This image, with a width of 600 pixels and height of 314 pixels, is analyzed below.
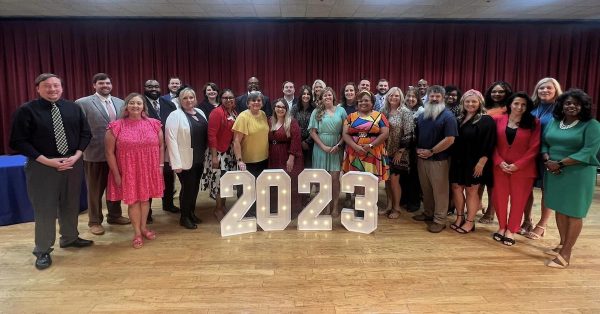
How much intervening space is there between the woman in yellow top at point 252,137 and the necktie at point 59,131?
1.46 m

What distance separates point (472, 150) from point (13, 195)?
15.5 ft

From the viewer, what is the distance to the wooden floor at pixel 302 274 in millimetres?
2426

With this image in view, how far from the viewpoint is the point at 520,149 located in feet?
10.8

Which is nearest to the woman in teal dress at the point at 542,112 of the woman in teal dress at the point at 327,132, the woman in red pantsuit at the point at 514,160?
the woman in red pantsuit at the point at 514,160

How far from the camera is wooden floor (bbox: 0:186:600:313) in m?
2.43

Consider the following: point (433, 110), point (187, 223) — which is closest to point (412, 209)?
point (433, 110)

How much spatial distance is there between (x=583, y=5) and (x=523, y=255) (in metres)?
5.67

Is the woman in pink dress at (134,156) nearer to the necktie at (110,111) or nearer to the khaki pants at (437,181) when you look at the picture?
the necktie at (110,111)

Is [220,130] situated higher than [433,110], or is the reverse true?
[433,110]

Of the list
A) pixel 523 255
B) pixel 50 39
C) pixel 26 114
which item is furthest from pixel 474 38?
pixel 50 39

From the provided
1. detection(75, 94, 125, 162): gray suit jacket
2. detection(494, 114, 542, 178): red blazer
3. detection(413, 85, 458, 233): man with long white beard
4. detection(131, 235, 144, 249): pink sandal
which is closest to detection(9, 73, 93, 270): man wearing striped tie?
detection(75, 94, 125, 162): gray suit jacket

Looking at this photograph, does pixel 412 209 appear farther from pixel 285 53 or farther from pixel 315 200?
pixel 285 53

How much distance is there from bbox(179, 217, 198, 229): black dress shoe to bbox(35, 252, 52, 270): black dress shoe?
1.21 meters

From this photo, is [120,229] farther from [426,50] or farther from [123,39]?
[426,50]
